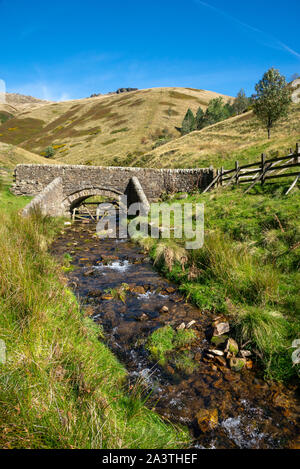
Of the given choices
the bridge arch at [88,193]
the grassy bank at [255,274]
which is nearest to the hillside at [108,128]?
the bridge arch at [88,193]

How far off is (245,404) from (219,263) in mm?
Result: 3206

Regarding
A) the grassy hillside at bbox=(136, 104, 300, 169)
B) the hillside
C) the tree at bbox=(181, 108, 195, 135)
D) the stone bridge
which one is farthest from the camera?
the tree at bbox=(181, 108, 195, 135)

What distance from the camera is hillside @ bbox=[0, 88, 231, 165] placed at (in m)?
50.9

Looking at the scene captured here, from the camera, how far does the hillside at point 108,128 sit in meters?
50.9

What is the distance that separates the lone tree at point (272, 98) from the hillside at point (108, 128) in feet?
58.2

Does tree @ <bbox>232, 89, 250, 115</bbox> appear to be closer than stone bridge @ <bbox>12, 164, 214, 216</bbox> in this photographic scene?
No

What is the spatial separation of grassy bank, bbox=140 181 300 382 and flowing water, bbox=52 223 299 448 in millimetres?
391

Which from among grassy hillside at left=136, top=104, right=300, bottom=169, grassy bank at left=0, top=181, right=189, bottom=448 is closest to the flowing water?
grassy bank at left=0, top=181, right=189, bottom=448

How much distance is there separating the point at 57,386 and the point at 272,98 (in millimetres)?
35390

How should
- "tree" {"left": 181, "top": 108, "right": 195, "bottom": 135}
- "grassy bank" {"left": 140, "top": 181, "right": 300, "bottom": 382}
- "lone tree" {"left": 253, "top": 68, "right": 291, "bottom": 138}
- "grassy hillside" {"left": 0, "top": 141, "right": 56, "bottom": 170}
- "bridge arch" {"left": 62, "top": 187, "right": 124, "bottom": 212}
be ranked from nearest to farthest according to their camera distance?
"grassy bank" {"left": 140, "top": 181, "right": 300, "bottom": 382} < "bridge arch" {"left": 62, "top": 187, "right": 124, "bottom": 212} < "grassy hillside" {"left": 0, "top": 141, "right": 56, "bottom": 170} < "lone tree" {"left": 253, "top": 68, "right": 291, "bottom": 138} < "tree" {"left": 181, "top": 108, "right": 195, "bottom": 135}

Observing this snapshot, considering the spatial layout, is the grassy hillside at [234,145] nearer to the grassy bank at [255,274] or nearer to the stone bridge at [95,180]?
the stone bridge at [95,180]

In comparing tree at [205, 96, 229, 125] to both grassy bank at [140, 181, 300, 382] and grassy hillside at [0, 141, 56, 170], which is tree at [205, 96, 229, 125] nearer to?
grassy hillside at [0, 141, 56, 170]
